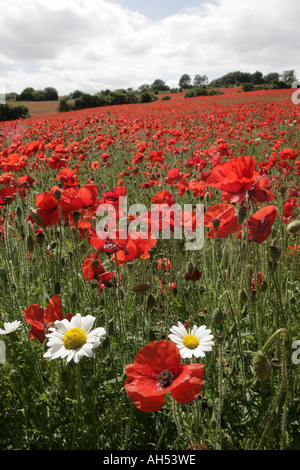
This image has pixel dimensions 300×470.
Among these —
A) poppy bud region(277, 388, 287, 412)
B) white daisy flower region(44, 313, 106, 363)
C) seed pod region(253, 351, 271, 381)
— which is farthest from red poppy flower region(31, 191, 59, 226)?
poppy bud region(277, 388, 287, 412)

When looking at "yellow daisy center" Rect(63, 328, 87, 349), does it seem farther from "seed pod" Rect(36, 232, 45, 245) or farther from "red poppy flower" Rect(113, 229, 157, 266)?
"seed pod" Rect(36, 232, 45, 245)

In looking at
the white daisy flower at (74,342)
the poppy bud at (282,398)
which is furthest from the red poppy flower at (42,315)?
the poppy bud at (282,398)

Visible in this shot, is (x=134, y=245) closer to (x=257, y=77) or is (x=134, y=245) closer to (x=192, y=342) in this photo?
(x=192, y=342)

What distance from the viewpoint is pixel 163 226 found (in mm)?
1816

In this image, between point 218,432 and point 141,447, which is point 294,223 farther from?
point 141,447

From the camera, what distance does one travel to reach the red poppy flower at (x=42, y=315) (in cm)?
142

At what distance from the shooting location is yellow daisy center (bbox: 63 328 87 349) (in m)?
1.11

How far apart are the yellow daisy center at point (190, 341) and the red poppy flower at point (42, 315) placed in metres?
0.47

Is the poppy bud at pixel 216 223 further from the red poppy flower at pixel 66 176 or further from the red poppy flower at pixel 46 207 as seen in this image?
the red poppy flower at pixel 66 176

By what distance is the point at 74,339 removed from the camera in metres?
1.11
